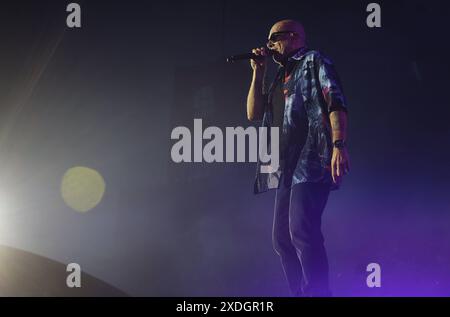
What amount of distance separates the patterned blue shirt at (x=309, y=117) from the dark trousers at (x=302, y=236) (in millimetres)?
75

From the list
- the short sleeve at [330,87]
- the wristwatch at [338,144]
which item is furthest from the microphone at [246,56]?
the wristwatch at [338,144]

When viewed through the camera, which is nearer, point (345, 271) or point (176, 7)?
point (345, 271)

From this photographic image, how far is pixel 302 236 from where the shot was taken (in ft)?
9.93

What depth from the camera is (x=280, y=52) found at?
341 cm

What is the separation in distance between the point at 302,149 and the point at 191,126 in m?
0.74

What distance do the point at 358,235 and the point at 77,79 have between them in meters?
2.06

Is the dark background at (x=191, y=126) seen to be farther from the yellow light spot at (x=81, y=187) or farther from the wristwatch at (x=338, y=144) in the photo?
the wristwatch at (x=338, y=144)

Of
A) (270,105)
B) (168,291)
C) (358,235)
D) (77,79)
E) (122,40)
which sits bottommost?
(168,291)

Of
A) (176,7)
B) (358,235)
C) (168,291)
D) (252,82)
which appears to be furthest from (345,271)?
(176,7)

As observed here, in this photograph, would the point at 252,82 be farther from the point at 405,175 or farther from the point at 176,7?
the point at 405,175

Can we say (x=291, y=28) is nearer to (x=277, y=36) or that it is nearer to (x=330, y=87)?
(x=277, y=36)

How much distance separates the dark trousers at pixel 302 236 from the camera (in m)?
3.03

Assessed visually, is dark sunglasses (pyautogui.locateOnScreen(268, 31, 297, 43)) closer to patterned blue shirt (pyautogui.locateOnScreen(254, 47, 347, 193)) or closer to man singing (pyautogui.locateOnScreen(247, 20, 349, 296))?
man singing (pyautogui.locateOnScreen(247, 20, 349, 296))

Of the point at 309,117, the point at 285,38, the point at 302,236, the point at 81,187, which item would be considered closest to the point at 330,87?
the point at 309,117
